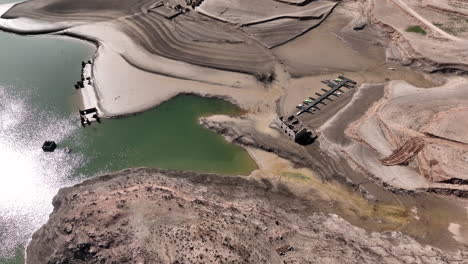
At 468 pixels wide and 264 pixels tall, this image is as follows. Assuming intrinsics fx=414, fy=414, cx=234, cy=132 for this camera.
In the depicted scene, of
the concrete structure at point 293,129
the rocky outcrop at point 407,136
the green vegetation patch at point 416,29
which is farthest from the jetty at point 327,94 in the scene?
the green vegetation patch at point 416,29

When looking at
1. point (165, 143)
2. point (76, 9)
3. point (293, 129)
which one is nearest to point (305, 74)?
point (293, 129)

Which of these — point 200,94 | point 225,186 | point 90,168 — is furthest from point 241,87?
point 90,168

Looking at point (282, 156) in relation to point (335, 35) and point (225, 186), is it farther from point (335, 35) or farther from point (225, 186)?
point (335, 35)

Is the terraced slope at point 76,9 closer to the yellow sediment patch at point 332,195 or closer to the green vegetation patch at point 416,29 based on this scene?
the yellow sediment patch at point 332,195

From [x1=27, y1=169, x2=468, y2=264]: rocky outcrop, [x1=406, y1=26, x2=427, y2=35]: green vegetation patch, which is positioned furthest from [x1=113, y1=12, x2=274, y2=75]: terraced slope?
[x1=27, y1=169, x2=468, y2=264]: rocky outcrop

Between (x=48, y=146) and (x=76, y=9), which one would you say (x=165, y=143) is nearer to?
(x=48, y=146)

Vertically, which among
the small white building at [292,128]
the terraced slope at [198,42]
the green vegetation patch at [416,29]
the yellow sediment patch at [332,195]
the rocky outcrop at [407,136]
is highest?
the terraced slope at [198,42]
